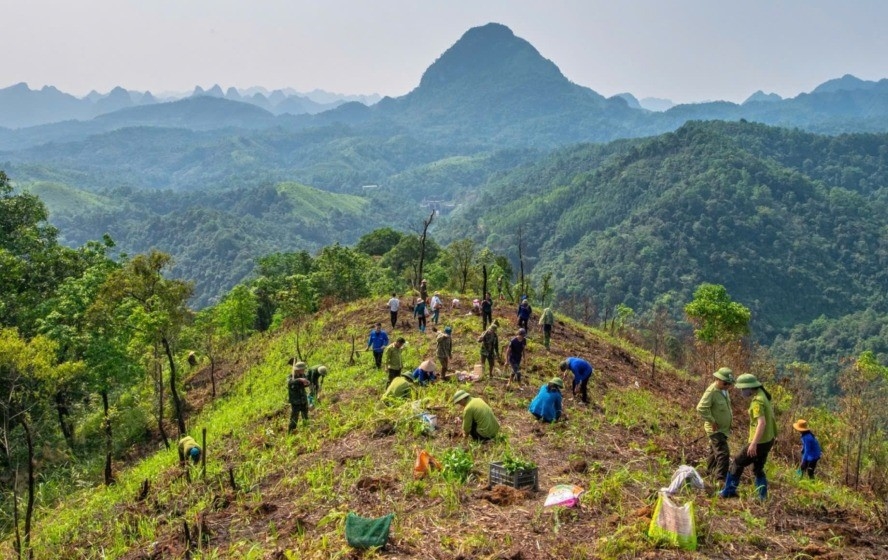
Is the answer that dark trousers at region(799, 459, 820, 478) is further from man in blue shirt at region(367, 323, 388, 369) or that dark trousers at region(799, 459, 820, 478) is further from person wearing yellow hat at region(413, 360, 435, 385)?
man in blue shirt at region(367, 323, 388, 369)

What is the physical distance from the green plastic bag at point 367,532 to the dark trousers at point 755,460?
4.73m

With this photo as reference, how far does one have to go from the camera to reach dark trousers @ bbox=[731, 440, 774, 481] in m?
7.87

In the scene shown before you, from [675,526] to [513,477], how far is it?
7.77 feet

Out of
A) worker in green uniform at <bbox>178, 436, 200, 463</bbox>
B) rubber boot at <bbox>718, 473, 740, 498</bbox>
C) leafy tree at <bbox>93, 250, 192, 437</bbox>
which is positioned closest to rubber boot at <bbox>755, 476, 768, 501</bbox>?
rubber boot at <bbox>718, 473, 740, 498</bbox>

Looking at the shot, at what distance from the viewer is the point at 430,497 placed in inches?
341

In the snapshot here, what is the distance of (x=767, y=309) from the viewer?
114438mm

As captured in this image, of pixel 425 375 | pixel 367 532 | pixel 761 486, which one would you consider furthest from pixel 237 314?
pixel 761 486

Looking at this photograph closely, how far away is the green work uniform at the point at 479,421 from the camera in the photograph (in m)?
10.8

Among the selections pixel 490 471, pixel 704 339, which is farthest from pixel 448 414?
pixel 704 339

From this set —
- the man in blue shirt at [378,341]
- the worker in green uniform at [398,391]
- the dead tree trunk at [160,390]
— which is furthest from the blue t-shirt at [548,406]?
the dead tree trunk at [160,390]

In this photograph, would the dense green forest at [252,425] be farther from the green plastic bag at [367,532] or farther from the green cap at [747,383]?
the green cap at [747,383]

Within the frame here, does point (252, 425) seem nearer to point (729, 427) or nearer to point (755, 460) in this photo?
point (729, 427)

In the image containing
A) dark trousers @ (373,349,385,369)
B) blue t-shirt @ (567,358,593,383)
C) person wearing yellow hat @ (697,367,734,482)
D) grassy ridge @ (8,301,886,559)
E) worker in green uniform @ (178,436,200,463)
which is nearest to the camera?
grassy ridge @ (8,301,886,559)

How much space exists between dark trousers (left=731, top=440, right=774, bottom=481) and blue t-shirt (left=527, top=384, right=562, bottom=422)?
14.2 ft
